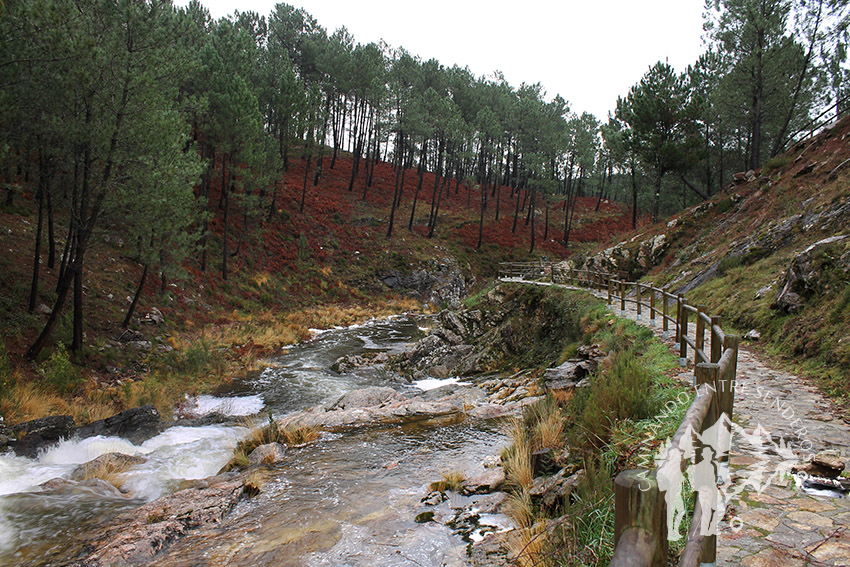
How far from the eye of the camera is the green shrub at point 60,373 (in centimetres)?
1168

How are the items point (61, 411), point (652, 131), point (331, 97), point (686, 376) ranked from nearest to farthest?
point (686, 376), point (61, 411), point (652, 131), point (331, 97)

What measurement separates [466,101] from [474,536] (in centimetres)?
5088

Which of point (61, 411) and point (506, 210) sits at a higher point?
point (506, 210)

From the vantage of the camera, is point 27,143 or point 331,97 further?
point 331,97

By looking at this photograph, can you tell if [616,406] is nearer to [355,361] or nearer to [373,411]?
[373,411]

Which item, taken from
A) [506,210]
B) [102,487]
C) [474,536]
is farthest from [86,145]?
[506,210]

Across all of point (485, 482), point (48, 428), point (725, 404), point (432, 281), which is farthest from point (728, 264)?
point (432, 281)

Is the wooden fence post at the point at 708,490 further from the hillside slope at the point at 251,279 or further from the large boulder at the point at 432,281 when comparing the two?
the large boulder at the point at 432,281

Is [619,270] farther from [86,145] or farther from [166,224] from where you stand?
[86,145]

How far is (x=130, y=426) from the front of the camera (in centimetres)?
1061

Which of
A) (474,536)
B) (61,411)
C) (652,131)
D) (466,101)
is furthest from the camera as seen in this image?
(466,101)

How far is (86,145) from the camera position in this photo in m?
12.9

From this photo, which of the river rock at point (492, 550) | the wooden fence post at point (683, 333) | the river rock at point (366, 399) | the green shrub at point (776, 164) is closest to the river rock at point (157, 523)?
the river rock at point (492, 550)

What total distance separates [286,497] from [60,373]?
8494 mm
